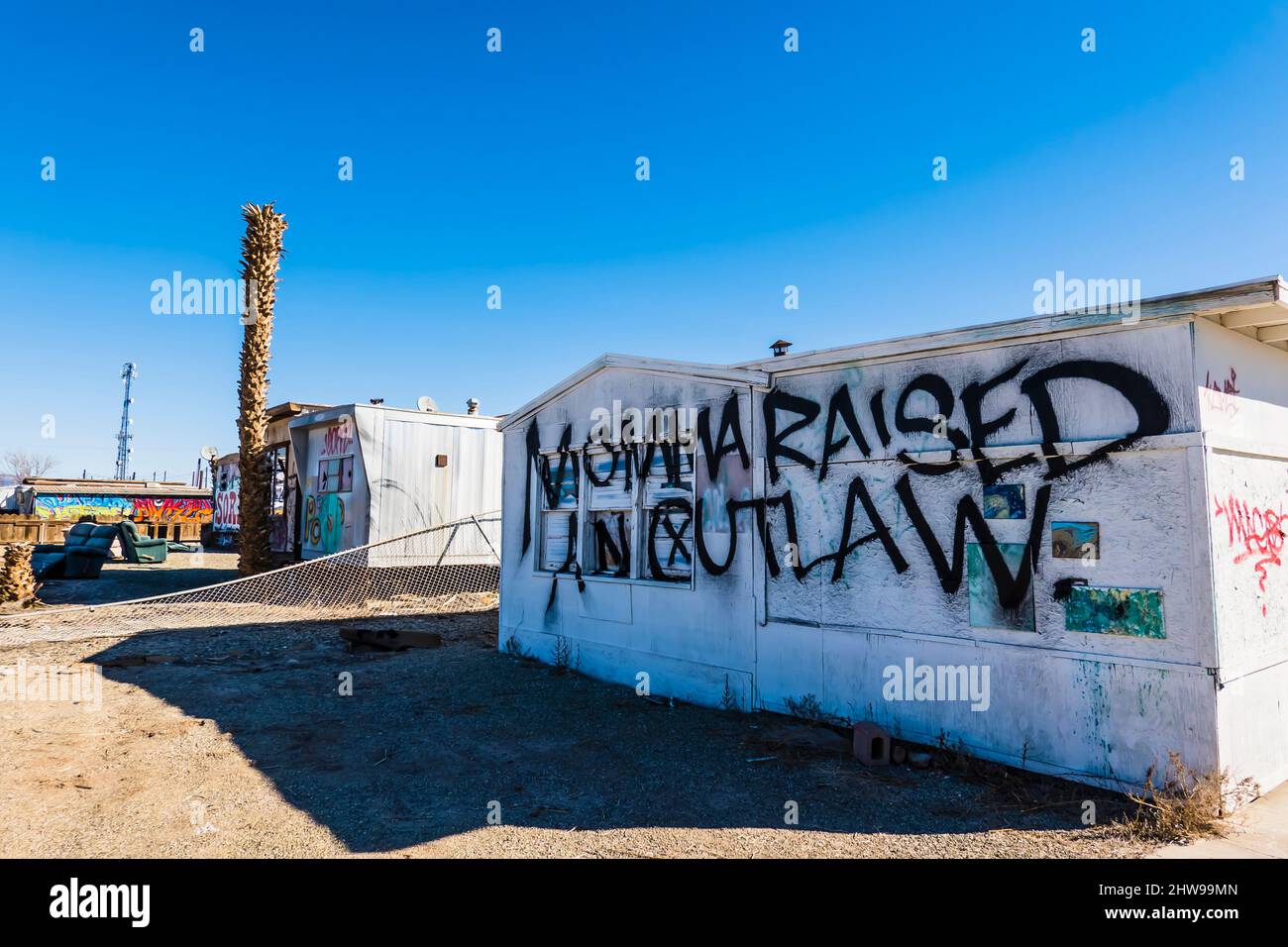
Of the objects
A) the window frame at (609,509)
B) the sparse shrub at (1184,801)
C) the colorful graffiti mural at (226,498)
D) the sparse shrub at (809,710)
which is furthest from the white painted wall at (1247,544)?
the colorful graffiti mural at (226,498)

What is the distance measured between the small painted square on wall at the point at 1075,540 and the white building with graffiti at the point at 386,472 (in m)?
12.2

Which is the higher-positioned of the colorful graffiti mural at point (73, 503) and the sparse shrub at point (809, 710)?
the colorful graffiti mural at point (73, 503)

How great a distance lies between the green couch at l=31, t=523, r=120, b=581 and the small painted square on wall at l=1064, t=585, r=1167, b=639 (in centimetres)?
1955

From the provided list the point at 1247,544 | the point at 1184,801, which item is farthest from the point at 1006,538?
the point at 1184,801

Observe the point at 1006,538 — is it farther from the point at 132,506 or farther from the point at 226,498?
the point at 132,506

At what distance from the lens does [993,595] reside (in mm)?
Answer: 5488

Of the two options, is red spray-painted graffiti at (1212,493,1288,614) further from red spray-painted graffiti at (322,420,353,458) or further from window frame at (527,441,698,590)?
red spray-painted graffiti at (322,420,353,458)

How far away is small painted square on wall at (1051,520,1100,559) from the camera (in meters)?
5.10

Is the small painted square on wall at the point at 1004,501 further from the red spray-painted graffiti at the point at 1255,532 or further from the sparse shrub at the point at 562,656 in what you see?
the sparse shrub at the point at 562,656

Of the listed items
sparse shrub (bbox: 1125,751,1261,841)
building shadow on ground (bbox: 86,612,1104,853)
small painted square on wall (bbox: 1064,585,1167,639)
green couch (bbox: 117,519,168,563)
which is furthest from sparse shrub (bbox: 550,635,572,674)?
green couch (bbox: 117,519,168,563)

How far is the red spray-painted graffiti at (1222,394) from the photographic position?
16.1ft

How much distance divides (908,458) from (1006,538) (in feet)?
3.17
